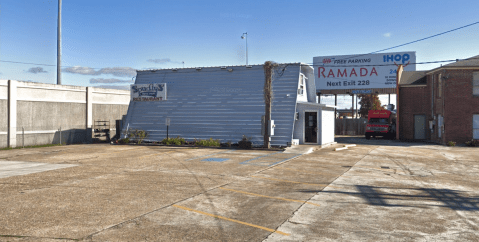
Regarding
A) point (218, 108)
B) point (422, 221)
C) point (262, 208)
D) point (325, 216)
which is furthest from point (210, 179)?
point (218, 108)

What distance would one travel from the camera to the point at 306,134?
24.3 m

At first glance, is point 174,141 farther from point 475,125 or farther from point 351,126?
point 351,126

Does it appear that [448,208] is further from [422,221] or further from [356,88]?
[356,88]

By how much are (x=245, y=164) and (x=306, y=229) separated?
8626 millimetres

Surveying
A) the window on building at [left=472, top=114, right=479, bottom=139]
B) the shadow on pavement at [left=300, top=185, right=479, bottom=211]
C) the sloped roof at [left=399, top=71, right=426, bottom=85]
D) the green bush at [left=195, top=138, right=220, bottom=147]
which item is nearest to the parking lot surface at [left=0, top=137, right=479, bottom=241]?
the shadow on pavement at [left=300, top=185, right=479, bottom=211]

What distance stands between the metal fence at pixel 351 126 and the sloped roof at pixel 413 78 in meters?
8.89

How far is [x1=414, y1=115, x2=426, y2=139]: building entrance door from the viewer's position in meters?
33.8

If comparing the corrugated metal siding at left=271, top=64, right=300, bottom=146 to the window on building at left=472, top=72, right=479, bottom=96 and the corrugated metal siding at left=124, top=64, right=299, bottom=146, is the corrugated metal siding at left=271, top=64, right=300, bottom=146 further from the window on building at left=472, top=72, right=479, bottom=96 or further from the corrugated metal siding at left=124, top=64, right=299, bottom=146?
the window on building at left=472, top=72, right=479, bottom=96

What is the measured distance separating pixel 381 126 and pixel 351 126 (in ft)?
30.8

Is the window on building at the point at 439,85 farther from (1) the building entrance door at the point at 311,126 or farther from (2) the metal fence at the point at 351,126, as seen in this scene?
(2) the metal fence at the point at 351,126

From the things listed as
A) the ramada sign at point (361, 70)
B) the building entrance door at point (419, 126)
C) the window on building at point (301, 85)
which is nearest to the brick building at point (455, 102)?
the building entrance door at point (419, 126)

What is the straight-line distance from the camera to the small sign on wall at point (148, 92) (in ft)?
87.9

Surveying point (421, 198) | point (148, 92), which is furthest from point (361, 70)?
point (421, 198)

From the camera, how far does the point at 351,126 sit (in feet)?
147
